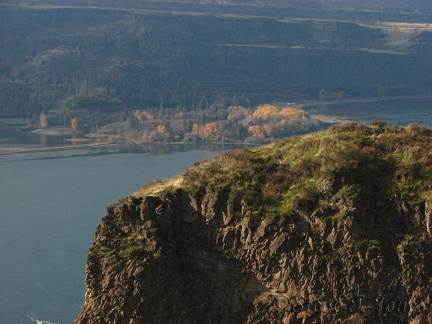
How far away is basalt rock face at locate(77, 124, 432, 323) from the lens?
1582cm

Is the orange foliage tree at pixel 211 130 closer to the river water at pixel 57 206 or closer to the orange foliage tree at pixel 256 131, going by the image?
the orange foliage tree at pixel 256 131

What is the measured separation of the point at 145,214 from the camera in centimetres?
1645

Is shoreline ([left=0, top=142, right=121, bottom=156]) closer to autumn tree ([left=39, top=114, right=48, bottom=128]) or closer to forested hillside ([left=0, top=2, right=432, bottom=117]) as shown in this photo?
autumn tree ([left=39, top=114, right=48, bottom=128])

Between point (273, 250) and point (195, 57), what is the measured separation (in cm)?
12216

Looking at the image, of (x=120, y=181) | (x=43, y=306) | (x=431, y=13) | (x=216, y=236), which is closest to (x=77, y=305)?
(x=43, y=306)

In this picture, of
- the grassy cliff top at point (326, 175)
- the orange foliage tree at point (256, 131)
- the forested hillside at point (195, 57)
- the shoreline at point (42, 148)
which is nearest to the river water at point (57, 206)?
the shoreline at point (42, 148)

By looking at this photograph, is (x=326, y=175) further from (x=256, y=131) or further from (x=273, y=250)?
(x=256, y=131)

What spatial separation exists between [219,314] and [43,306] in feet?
57.0

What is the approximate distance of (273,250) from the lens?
16125 millimetres

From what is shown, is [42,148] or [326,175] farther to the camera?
[42,148]

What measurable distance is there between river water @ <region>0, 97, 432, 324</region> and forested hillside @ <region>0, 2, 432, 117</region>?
2385 centimetres

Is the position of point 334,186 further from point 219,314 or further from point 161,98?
point 161,98

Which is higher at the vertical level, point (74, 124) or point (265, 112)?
point (265, 112)

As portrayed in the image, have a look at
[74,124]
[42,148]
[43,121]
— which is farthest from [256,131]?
[43,121]
